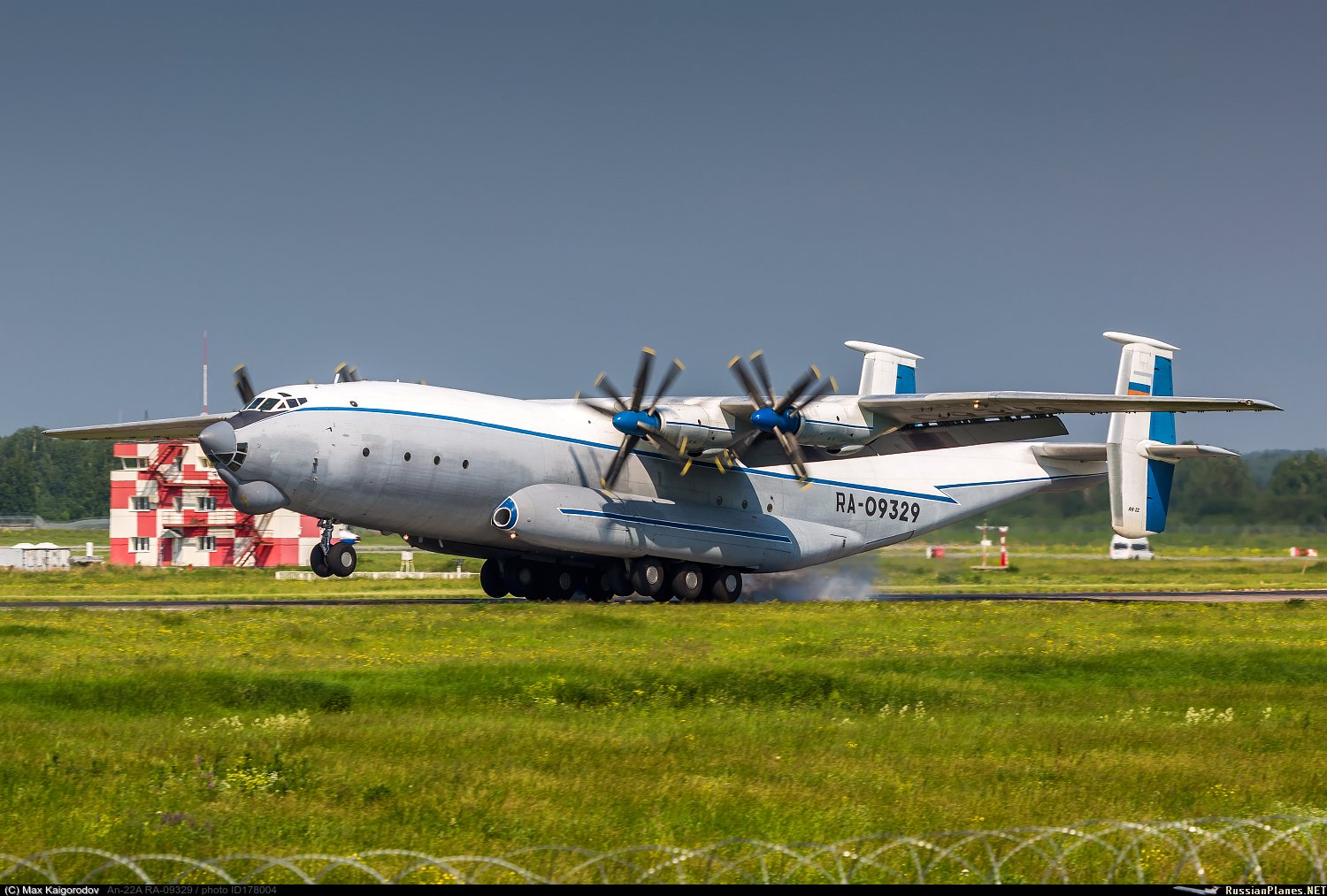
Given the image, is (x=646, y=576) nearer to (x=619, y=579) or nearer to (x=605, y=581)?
(x=619, y=579)

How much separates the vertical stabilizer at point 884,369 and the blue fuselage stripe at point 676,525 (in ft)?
19.3

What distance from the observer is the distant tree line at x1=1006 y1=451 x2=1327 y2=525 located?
164 feet

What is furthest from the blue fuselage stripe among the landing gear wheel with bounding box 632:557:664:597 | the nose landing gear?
the nose landing gear

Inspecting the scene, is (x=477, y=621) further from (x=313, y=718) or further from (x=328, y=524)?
(x=313, y=718)

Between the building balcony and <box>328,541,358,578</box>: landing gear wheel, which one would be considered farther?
the building balcony

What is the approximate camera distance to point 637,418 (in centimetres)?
3344

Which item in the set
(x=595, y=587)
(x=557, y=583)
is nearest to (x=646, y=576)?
(x=595, y=587)

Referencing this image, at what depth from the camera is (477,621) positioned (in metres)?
26.9

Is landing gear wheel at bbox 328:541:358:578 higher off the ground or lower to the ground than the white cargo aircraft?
lower

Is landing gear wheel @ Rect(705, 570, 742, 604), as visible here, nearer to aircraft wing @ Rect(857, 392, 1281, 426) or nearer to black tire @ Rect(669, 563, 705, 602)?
black tire @ Rect(669, 563, 705, 602)

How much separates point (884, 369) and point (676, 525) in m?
9.54

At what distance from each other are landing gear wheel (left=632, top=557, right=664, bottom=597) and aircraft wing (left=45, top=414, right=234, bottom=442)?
11.1 meters
